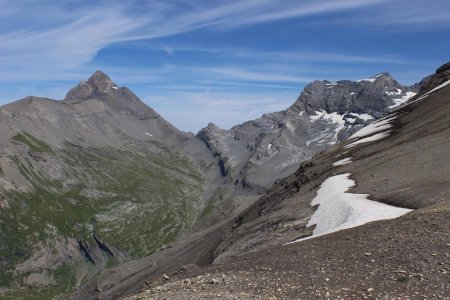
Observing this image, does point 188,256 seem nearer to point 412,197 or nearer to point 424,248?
point 412,197

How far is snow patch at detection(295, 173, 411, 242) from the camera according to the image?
4484 centimetres

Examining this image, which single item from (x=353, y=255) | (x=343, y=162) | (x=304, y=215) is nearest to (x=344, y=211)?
(x=304, y=215)

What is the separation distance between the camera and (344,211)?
167 feet

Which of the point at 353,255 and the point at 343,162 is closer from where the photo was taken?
the point at 353,255

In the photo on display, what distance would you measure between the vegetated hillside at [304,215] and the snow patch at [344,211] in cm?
108

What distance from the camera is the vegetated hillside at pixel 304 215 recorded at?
30.2 metres

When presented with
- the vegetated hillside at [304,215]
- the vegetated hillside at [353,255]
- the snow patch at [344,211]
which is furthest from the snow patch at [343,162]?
the snow patch at [344,211]

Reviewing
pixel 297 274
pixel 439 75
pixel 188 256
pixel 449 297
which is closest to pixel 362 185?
pixel 297 274

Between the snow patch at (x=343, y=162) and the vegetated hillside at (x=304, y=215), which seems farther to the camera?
the snow patch at (x=343, y=162)

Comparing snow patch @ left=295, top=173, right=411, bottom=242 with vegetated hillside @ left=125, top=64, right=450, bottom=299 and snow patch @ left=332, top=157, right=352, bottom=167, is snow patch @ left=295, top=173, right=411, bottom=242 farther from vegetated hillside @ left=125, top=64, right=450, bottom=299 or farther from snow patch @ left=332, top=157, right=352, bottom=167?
snow patch @ left=332, top=157, right=352, bottom=167

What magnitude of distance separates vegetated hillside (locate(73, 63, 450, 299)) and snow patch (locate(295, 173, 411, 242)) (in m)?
1.08

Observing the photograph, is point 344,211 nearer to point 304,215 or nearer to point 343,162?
point 304,215

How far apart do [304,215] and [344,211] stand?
29.2 feet

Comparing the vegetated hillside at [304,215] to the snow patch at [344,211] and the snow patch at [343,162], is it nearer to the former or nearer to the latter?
the snow patch at [343,162]
